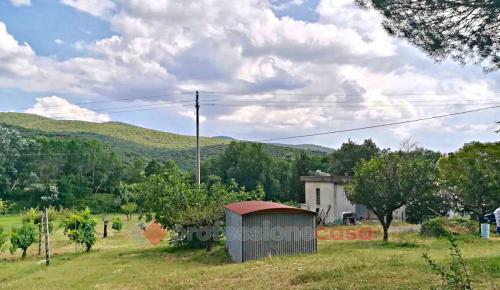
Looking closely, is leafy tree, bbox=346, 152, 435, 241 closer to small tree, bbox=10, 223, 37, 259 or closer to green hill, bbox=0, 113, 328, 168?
small tree, bbox=10, 223, 37, 259

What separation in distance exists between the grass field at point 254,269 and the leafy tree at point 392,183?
1507 millimetres

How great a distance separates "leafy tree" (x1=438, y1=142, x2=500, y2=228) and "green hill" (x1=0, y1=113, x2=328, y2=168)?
58.4 metres

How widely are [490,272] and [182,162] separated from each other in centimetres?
7713

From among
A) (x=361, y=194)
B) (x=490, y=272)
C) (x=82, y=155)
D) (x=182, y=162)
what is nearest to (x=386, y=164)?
(x=361, y=194)

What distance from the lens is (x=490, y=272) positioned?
874 centimetres

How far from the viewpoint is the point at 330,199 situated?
95.6ft

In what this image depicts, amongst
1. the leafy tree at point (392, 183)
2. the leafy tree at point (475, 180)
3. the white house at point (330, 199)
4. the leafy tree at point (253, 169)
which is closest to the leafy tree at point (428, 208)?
the leafy tree at point (475, 180)

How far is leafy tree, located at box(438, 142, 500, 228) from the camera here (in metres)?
21.7

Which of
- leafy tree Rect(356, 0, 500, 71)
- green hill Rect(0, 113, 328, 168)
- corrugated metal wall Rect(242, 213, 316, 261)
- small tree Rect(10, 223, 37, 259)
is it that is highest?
green hill Rect(0, 113, 328, 168)

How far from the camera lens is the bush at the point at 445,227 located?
752 inches

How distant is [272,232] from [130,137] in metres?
94.5

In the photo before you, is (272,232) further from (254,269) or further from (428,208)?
(428,208)

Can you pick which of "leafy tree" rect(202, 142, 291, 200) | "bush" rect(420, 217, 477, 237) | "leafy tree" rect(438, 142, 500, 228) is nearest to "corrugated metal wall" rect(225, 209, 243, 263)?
"bush" rect(420, 217, 477, 237)

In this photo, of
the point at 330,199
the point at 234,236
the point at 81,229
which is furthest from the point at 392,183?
the point at 81,229
